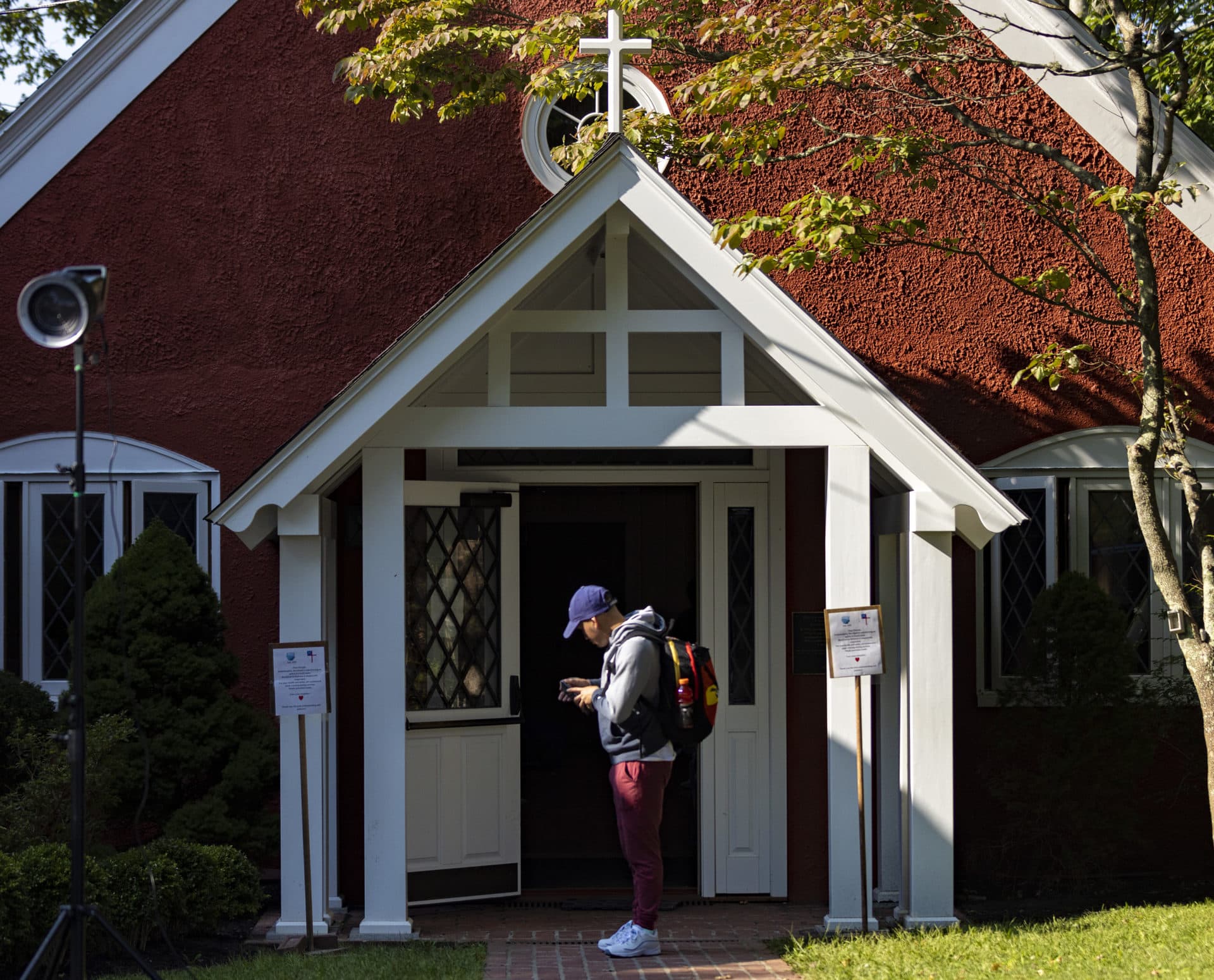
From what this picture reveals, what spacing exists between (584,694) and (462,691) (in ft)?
5.24

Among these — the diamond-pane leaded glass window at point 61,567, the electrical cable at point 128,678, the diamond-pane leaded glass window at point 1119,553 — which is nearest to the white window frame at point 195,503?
the electrical cable at point 128,678

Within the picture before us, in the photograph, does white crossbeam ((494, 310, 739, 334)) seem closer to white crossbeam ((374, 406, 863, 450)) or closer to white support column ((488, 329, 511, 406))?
white support column ((488, 329, 511, 406))

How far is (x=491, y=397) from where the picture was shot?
23.1ft

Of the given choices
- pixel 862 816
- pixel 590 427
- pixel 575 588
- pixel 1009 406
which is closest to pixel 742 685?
pixel 862 816

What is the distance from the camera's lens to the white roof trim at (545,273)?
262 inches

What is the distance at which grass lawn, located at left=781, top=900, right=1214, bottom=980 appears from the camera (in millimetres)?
5977

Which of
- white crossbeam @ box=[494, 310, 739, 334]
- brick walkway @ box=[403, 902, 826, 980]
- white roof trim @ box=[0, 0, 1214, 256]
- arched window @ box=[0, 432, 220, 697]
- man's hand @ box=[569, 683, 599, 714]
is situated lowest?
brick walkway @ box=[403, 902, 826, 980]

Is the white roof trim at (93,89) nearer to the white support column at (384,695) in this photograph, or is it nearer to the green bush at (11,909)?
the white support column at (384,695)

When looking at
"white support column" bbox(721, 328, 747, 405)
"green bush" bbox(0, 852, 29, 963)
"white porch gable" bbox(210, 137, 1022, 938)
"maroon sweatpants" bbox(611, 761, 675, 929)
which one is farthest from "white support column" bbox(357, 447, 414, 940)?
"white support column" bbox(721, 328, 747, 405)

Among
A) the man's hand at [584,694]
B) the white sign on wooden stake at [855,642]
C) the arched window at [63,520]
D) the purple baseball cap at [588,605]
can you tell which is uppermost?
the arched window at [63,520]

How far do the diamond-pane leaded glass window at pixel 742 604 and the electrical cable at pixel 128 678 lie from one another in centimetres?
354

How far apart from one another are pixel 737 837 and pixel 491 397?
10.8 ft

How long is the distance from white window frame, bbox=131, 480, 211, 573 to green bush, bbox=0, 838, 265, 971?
2232mm

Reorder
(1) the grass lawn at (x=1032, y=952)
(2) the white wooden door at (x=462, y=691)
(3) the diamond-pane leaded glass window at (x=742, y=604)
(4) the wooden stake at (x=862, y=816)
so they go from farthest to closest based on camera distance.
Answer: (3) the diamond-pane leaded glass window at (x=742, y=604) < (2) the white wooden door at (x=462, y=691) < (4) the wooden stake at (x=862, y=816) < (1) the grass lawn at (x=1032, y=952)
